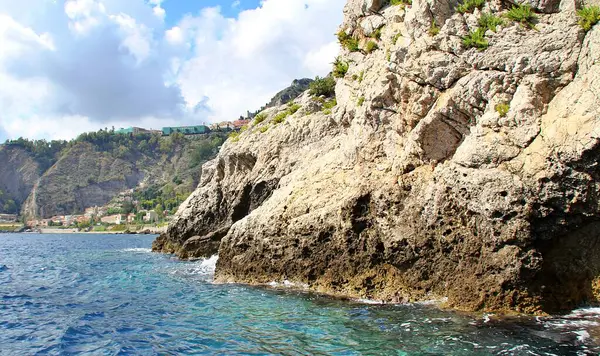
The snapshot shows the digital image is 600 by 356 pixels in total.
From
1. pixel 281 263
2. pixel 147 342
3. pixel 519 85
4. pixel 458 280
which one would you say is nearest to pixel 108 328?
pixel 147 342

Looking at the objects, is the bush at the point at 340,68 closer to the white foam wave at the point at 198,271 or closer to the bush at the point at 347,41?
the bush at the point at 347,41

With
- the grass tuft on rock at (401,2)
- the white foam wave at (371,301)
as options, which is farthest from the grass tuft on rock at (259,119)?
the white foam wave at (371,301)

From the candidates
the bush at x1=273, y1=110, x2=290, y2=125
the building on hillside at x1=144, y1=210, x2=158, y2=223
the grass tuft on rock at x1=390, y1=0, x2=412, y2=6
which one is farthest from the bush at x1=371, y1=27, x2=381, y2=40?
the building on hillside at x1=144, y1=210, x2=158, y2=223

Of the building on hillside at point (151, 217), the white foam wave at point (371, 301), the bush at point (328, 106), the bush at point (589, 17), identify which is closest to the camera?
the bush at point (589, 17)

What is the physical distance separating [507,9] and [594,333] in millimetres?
9764

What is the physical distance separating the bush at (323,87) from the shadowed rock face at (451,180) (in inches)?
264

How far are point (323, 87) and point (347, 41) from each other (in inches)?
242

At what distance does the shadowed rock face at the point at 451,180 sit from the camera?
35.9 ft

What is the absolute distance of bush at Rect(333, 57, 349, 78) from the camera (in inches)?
842

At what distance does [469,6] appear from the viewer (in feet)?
48.5

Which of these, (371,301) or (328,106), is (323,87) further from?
(371,301)

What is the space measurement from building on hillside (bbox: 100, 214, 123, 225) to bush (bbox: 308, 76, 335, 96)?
151m

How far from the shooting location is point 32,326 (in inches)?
489

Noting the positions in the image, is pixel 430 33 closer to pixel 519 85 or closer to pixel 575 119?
pixel 519 85
